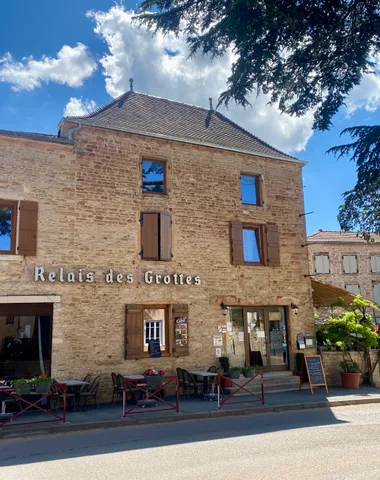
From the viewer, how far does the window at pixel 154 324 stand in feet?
43.5

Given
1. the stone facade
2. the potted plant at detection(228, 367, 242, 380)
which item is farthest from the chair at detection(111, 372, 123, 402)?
the potted plant at detection(228, 367, 242, 380)

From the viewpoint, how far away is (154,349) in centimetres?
1289

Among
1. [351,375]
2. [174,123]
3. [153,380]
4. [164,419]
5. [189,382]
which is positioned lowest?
[164,419]

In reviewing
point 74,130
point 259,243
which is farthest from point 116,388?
point 74,130

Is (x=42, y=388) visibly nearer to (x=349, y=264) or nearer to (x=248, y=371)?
(x=248, y=371)

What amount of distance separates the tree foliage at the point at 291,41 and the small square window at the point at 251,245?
22.3 feet

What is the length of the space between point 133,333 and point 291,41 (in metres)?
8.36

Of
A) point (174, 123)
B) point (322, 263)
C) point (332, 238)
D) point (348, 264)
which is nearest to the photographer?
point (174, 123)

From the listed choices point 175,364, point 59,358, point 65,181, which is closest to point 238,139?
point 65,181

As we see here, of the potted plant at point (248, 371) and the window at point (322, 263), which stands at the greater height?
the window at point (322, 263)

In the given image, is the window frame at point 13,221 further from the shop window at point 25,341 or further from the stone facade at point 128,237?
the shop window at point 25,341

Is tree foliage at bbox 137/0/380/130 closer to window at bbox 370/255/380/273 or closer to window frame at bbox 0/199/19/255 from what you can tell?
window frame at bbox 0/199/19/255

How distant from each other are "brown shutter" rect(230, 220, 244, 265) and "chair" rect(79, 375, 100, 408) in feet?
18.7

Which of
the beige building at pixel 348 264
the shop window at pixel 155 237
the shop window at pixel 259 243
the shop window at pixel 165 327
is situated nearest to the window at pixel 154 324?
the shop window at pixel 165 327
